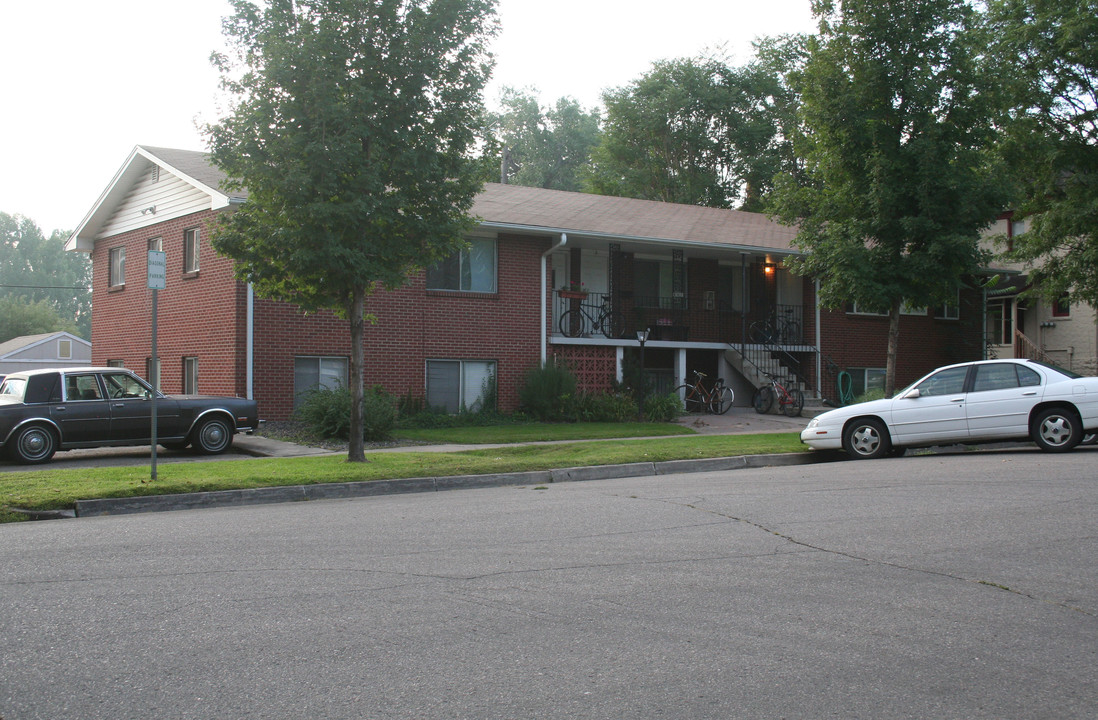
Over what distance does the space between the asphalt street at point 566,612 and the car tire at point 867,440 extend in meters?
4.64

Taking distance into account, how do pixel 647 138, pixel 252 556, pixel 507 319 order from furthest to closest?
1. pixel 647 138
2. pixel 507 319
3. pixel 252 556

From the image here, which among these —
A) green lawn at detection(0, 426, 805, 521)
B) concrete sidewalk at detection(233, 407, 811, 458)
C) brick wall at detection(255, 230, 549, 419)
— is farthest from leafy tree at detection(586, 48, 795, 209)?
green lawn at detection(0, 426, 805, 521)

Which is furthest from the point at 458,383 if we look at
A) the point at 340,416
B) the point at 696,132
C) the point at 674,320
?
the point at 696,132

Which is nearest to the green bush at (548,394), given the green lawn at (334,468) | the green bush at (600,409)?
the green bush at (600,409)

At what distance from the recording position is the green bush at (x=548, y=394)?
2056cm

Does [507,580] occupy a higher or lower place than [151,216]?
lower

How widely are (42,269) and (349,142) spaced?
104322mm

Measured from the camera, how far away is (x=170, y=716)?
375cm

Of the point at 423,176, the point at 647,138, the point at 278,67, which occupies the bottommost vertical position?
the point at 423,176

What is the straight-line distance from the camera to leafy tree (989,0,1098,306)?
23625 mm

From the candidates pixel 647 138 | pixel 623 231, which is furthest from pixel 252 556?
pixel 647 138

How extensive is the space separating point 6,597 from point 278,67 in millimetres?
8000

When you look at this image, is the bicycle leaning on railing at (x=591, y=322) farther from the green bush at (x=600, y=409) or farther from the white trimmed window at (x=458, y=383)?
the white trimmed window at (x=458, y=383)

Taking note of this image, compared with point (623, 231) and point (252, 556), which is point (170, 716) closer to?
point (252, 556)
